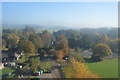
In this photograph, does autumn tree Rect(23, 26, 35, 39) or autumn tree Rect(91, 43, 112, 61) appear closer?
autumn tree Rect(91, 43, 112, 61)

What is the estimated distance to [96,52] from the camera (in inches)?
411

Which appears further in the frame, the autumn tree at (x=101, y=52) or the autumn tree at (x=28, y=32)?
the autumn tree at (x=28, y=32)

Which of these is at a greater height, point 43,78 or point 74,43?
point 74,43

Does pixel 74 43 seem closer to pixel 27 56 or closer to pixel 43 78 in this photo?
pixel 27 56

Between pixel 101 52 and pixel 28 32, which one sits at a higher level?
pixel 28 32

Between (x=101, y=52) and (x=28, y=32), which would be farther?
(x=28, y=32)

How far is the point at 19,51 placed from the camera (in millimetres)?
11250

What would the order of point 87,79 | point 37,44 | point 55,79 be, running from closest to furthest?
point 87,79, point 55,79, point 37,44

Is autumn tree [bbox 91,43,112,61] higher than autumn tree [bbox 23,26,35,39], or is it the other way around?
autumn tree [bbox 23,26,35,39]

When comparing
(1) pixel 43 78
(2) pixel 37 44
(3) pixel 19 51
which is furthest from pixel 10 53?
(1) pixel 43 78

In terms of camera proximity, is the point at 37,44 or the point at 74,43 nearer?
the point at 37,44

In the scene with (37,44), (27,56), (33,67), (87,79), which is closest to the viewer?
(87,79)

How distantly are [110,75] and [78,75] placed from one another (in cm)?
231

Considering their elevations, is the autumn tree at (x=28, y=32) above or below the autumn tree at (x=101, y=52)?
above
